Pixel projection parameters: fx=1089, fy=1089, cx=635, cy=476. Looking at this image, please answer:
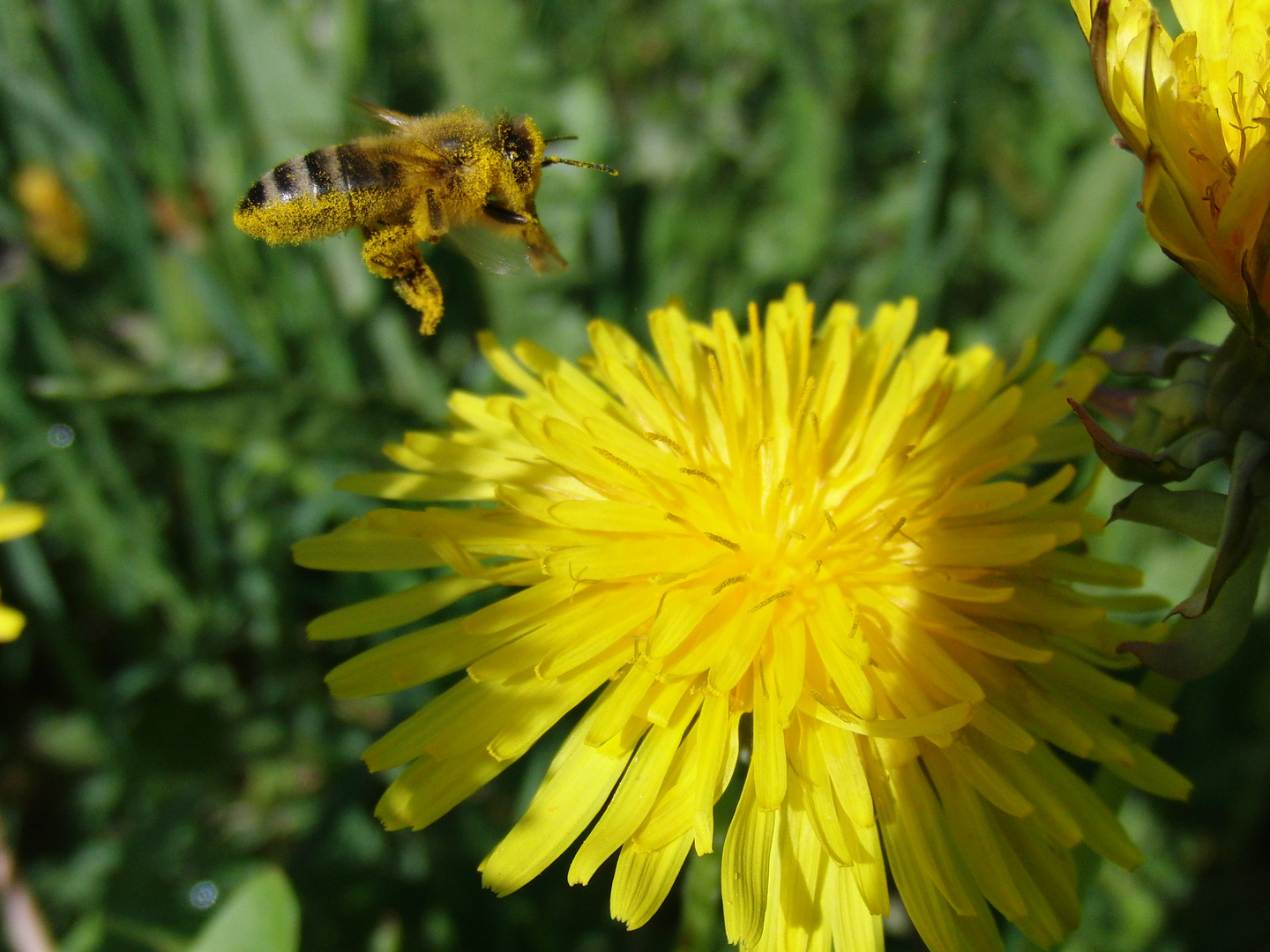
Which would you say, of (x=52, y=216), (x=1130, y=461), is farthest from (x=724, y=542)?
(x=52, y=216)

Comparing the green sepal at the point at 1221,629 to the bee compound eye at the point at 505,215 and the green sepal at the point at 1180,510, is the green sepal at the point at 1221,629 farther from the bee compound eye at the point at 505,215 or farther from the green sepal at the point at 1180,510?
the bee compound eye at the point at 505,215

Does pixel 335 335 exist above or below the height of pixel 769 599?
above

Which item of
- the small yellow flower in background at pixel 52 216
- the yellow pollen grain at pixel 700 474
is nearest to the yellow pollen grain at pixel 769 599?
the yellow pollen grain at pixel 700 474

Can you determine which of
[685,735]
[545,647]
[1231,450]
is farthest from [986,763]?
[545,647]

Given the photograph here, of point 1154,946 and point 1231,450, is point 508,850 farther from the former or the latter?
point 1154,946

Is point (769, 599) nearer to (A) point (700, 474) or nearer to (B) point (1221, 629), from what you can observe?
(A) point (700, 474)

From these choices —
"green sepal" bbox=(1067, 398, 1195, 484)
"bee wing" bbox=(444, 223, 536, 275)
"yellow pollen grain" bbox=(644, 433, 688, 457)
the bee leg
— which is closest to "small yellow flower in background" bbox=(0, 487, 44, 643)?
the bee leg

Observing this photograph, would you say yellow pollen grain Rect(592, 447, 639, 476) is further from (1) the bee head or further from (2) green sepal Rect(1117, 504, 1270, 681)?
(2) green sepal Rect(1117, 504, 1270, 681)
